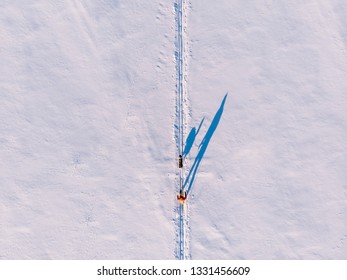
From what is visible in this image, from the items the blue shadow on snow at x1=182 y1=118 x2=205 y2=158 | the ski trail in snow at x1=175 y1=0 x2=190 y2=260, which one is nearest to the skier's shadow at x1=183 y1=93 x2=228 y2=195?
the blue shadow on snow at x1=182 y1=118 x2=205 y2=158

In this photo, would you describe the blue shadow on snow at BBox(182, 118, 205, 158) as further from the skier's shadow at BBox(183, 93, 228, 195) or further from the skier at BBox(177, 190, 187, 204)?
the skier at BBox(177, 190, 187, 204)

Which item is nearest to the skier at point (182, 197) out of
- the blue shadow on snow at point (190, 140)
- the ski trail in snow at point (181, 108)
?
the ski trail in snow at point (181, 108)

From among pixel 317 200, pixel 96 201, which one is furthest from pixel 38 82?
pixel 317 200

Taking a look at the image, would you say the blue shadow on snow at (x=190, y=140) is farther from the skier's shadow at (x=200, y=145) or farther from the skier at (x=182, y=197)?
the skier at (x=182, y=197)
